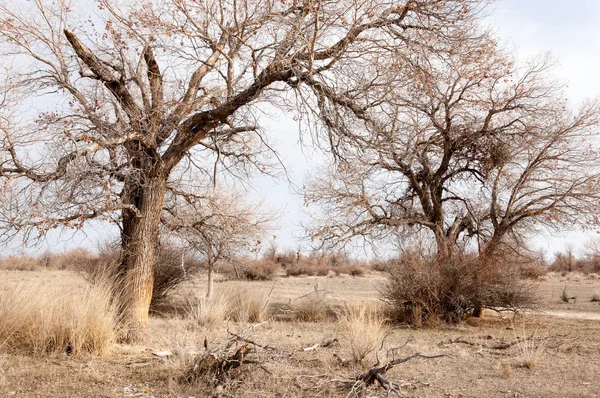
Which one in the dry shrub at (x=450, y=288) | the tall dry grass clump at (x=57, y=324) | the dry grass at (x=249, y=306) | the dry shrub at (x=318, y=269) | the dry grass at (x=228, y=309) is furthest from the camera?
the dry shrub at (x=318, y=269)

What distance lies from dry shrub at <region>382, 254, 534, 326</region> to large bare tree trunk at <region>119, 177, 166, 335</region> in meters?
6.70

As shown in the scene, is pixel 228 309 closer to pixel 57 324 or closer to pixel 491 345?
pixel 57 324

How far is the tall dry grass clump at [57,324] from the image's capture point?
738 cm

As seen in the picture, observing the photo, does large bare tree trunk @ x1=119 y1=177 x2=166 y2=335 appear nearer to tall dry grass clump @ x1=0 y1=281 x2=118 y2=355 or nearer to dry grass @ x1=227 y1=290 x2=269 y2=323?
tall dry grass clump @ x1=0 y1=281 x2=118 y2=355

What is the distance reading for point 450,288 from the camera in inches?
536

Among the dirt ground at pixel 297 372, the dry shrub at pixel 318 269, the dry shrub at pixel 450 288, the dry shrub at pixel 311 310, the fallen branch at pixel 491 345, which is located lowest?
the dirt ground at pixel 297 372

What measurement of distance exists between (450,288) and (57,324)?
31.3 ft

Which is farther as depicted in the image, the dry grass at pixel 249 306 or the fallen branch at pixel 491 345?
the dry grass at pixel 249 306

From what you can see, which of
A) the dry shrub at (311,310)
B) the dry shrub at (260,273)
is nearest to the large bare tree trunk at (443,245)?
the dry shrub at (311,310)

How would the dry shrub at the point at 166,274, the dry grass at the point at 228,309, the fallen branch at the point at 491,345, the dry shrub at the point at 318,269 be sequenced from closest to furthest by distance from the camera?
the fallen branch at the point at 491,345 → the dry grass at the point at 228,309 → the dry shrub at the point at 166,274 → the dry shrub at the point at 318,269

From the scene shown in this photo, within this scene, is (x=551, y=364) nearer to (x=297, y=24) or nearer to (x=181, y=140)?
(x=297, y=24)

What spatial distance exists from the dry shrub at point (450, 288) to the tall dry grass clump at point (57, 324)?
7.80 metres

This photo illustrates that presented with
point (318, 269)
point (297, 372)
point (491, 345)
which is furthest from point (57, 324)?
point (318, 269)

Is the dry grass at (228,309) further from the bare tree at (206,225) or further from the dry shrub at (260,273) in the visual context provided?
the dry shrub at (260,273)
